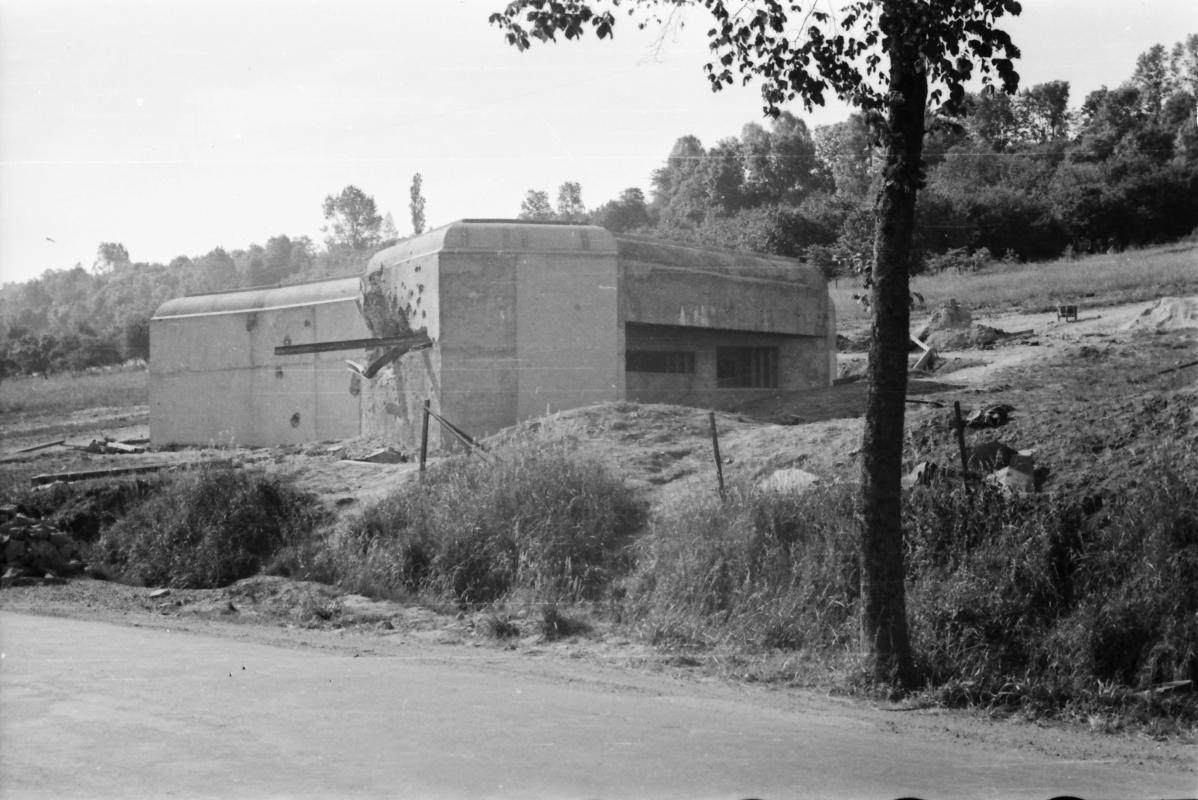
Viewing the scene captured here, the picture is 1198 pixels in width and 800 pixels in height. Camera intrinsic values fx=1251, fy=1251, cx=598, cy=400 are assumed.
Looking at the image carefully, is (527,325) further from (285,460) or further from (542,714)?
(542,714)

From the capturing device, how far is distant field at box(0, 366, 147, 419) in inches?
1453

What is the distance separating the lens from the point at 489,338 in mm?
19359

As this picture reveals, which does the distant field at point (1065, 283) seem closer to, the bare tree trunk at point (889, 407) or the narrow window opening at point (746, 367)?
the narrow window opening at point (746, 367)

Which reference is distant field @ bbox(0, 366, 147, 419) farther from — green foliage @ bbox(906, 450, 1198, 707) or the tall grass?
green foliage @ bbox(906, 450, 1198, 707)

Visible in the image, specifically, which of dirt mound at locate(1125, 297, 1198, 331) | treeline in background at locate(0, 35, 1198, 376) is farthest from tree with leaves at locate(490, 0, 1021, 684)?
treeline in background at locate(0, 35, 1198, 376)

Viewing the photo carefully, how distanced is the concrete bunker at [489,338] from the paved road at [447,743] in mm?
9948

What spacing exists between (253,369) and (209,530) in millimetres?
11172

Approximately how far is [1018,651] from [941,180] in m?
54.1

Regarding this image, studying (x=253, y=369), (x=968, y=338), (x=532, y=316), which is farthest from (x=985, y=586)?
(x=253, y=369)

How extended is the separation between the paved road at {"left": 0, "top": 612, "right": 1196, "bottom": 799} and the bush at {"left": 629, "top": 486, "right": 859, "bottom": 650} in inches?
51.6

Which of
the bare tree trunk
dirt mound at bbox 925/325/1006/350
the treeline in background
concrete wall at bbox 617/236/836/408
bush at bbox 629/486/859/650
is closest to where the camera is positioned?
the bare tree trunk

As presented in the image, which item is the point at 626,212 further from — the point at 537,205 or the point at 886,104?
the point at 886,104

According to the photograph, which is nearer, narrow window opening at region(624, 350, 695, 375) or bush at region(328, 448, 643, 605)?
bush at region(328, 448, 643, 605)

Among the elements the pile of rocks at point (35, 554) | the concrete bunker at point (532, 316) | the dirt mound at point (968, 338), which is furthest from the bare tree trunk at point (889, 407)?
the dirt mound at point (968, 338)
